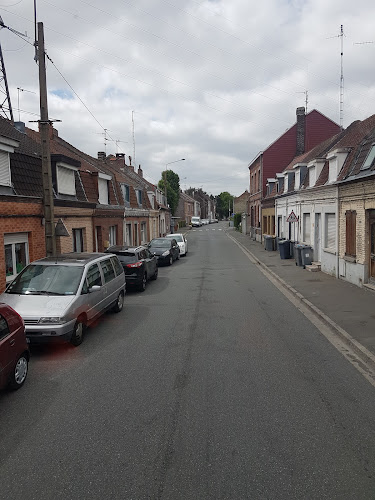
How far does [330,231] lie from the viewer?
17.2 m

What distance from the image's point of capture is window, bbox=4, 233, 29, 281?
1205cm

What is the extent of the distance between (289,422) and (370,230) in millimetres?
9991

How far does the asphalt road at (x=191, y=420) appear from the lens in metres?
3.67

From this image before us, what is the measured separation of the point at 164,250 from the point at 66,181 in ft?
23.7

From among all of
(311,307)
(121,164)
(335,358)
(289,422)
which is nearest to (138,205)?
(121,164)

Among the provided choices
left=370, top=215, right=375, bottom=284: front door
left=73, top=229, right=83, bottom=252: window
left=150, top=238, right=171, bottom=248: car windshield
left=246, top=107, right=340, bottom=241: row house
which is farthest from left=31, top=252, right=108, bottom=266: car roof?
left=246, top=107, right=340, bottom=241: row house

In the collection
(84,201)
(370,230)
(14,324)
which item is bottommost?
(14,324)

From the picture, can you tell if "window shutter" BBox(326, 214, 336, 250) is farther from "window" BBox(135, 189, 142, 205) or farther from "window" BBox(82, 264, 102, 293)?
"window" BBox(135, 189, 142, 205)

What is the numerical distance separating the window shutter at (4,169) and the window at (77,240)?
5493mm

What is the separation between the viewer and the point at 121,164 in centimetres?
4262

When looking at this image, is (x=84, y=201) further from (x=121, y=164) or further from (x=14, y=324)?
(x=121, y=164)

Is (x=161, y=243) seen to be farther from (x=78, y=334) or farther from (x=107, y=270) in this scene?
(x=78, y=334)

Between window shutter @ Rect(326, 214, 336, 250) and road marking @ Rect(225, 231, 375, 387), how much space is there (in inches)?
168

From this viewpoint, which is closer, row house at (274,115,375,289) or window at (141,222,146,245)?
row house at (274,115,375,289)
